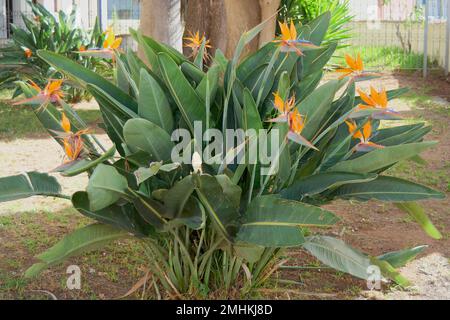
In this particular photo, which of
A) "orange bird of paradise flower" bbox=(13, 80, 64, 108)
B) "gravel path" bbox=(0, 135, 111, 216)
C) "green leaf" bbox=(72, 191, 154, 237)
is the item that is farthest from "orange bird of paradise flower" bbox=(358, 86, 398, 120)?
"gravel path" bbox=(0, 135, 111, 216)

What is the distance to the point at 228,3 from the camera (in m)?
7.54

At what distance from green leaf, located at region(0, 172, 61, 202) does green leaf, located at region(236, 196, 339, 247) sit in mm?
883

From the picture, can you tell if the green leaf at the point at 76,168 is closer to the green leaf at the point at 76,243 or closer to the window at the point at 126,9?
the green leaf at the point at 76,243

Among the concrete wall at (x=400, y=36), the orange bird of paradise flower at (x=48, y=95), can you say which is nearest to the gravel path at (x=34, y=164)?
the orange bird of paradise flower at (x=48, y=95)

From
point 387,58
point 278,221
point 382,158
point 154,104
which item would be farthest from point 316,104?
point 387,58

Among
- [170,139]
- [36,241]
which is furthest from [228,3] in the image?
[170,139]

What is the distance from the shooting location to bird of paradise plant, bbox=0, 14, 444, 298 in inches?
116

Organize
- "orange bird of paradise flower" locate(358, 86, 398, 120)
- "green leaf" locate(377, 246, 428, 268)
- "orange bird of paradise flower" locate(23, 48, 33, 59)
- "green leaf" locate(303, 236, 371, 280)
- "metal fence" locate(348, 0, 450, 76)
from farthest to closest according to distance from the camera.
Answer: "metal fence" locate(348, 0, 450, 76), "orange bird of paradise flower" locate(23, 48, 33, 59), "green leaf" locate(377, 246, 428, 268), "green leaf" locate(303, 236, 371, 280), "orange bird of paradise flower" locate(358, 86, 398, 120)

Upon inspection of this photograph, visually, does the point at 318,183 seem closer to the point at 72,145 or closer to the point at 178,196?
the point at 178,196

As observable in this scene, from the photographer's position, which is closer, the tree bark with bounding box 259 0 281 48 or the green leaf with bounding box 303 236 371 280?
the green leaf with bounding box 303 236 371 280

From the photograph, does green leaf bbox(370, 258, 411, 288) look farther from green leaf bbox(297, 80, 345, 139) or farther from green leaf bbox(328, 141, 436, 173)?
green leaf bbox(297, 80, 345, 139)

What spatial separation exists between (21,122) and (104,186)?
7337 mm

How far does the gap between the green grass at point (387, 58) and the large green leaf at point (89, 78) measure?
1056 centimetres

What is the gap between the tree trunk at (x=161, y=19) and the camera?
279 inches
